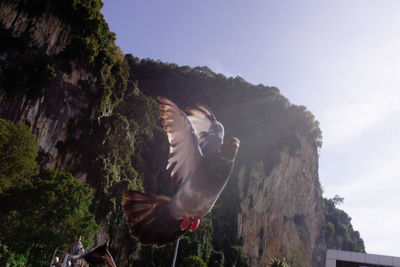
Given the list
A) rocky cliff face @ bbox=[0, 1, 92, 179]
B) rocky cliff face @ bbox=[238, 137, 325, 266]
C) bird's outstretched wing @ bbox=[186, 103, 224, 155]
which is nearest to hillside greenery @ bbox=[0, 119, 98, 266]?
rocky cliff face @ bbox=[0, 1, 92, 179]

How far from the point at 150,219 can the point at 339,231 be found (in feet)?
192

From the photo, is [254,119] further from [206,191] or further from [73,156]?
[206,191]

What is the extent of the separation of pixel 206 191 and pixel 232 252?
98.2 feet

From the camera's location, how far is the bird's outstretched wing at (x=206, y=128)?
3538mm

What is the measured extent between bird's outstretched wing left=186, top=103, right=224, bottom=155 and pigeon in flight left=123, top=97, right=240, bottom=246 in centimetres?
22

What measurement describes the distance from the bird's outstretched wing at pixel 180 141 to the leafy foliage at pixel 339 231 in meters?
52.2

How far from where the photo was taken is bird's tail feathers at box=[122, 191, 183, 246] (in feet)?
10.1

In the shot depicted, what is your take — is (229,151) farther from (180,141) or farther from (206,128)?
(206,128)

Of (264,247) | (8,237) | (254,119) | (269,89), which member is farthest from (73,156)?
(269,89)

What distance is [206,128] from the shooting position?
3.83 metres

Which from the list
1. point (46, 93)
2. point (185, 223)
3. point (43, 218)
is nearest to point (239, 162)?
point (46, 93)

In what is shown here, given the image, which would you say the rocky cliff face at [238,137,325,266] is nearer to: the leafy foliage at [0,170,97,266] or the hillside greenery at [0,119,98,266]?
the leafy foliage at [0,170,97,266]

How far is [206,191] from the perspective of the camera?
A: 3.13 metres

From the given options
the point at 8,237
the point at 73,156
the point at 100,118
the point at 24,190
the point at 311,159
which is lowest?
the point at 8,237
